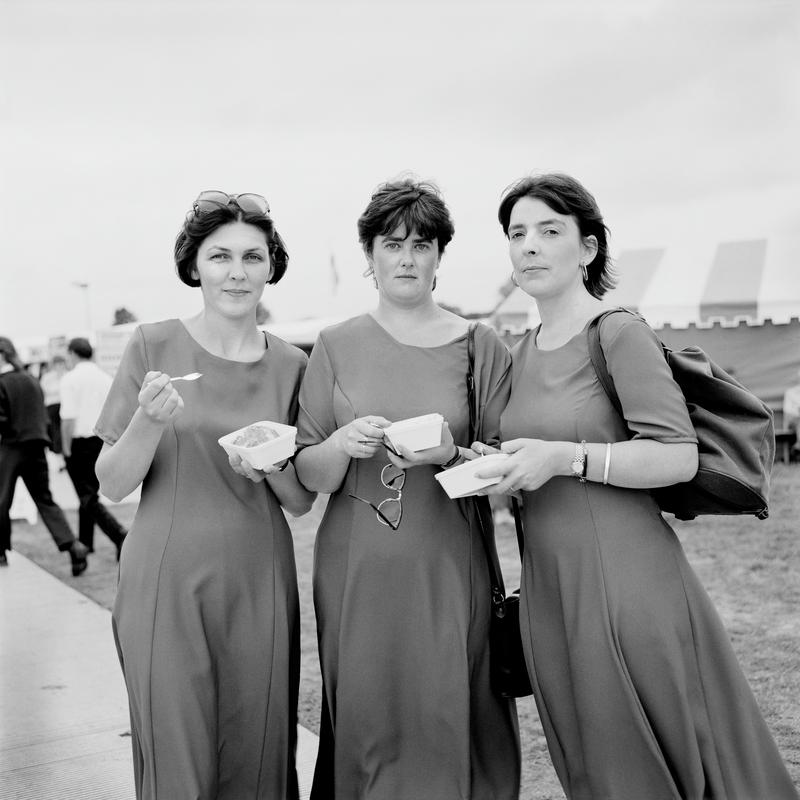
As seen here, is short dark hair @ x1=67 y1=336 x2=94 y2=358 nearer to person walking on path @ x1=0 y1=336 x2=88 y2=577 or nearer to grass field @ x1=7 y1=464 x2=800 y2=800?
person walking on path @ x1=0 y1=336 x2=88 y2=577

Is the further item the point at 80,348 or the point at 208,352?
the point at 80,348

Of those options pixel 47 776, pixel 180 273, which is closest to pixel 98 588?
pixel 47 776

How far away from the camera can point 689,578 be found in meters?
2.31

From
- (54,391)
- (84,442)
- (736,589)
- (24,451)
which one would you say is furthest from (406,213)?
(54,391)

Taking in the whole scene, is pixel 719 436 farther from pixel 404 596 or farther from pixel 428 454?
pixel 404 596

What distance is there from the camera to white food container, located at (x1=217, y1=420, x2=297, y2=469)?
2244mm

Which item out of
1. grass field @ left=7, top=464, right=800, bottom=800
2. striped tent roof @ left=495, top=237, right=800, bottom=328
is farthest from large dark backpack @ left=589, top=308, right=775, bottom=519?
striped tent roof @ left=495, top=237, right=800, bottom=328

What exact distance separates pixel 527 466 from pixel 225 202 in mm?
1284

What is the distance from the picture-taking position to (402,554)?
2.50 m

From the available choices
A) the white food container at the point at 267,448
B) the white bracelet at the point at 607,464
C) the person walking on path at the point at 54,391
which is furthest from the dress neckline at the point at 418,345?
the person walking on path at the point at 54,391

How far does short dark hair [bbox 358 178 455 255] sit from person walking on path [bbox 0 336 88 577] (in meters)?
6.61

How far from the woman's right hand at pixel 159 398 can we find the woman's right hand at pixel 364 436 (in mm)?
490

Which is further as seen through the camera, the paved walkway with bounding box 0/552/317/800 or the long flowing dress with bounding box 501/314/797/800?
the paved walkway with bounding box 0/552/317/800

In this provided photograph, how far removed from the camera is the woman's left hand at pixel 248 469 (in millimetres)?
2343
